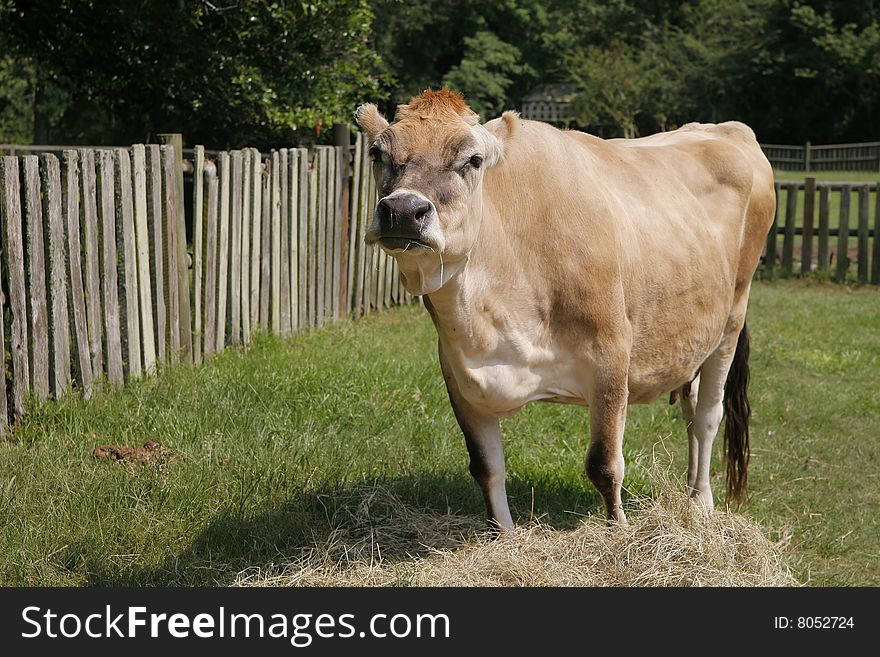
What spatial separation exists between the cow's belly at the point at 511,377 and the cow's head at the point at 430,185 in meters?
0.49

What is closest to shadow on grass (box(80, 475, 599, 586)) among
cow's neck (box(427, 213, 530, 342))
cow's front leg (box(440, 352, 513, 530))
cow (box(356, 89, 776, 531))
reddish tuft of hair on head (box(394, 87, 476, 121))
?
cow's front leg (box(440, 352, 513, 530))

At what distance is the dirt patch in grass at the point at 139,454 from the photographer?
5867 millimetres

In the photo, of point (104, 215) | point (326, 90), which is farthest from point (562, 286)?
point (326, 90)

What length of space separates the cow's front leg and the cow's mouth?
121 centimetres

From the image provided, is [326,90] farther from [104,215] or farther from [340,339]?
[104,215]

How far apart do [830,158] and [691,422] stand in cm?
3301

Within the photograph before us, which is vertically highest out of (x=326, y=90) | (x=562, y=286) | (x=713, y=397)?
(x=326, y=90)

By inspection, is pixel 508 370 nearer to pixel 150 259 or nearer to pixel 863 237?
pixel 150 259

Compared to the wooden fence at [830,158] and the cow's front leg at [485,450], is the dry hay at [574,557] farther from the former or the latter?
the wooden fence at [830,158]

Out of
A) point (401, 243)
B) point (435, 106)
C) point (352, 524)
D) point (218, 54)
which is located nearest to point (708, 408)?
point (352, 524)

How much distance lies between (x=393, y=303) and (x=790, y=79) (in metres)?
33.8

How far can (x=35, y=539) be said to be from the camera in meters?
4.92

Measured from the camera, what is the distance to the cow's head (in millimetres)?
3998

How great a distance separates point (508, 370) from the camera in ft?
15.7
